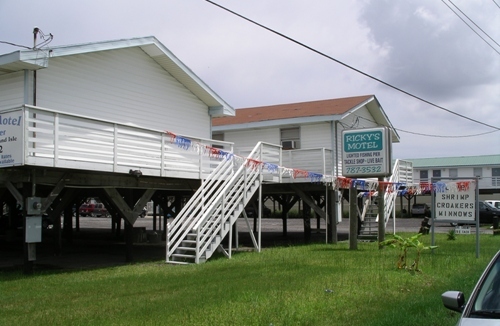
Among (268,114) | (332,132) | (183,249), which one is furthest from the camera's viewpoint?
(268,114)

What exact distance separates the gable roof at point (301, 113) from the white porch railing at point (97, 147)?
26.7 ft

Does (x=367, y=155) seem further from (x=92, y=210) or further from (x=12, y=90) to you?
(x=92, y=210)

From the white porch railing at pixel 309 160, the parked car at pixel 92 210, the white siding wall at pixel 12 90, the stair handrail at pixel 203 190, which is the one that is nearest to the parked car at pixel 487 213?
the white porch railing at pixel 309 160

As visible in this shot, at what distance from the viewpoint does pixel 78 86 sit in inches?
626

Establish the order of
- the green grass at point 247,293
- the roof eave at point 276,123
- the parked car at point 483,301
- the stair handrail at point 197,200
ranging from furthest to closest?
the roof eave at point 276,123, the stair handrail at point 197,200, the green grass at point 247,293, the parked car at point 483,301

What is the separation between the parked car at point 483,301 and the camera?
179 inches

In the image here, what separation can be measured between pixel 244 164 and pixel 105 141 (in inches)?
177

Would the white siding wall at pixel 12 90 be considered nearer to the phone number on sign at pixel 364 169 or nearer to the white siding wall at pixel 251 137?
the phone number on sign at pixel 364 169

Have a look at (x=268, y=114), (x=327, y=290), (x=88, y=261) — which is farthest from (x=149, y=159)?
(x=268, y=114)

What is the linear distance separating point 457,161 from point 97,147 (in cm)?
5609

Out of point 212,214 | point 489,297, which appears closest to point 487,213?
point 212,214

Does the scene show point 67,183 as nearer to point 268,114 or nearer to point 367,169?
point 367,169

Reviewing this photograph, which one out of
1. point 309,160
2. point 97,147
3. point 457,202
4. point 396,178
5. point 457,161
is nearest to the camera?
point 97,147

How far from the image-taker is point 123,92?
17453 millimetres
